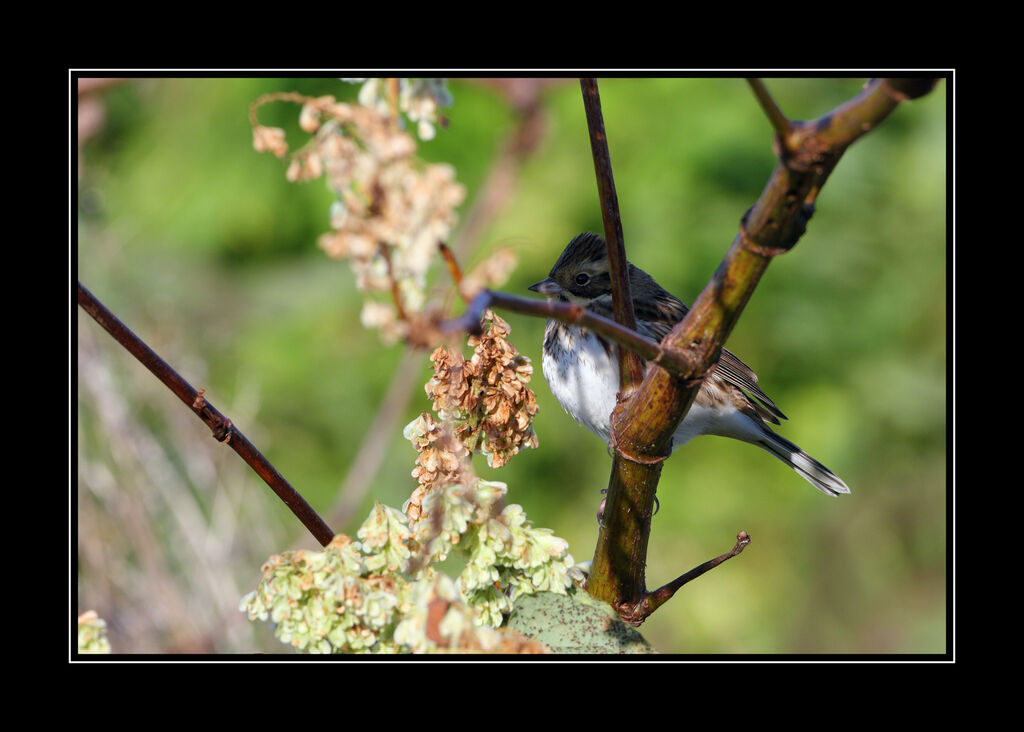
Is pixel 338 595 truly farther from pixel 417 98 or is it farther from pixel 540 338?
pixel 540 338

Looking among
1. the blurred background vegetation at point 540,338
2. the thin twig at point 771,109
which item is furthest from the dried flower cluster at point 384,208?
the blurred background vegetation at point 540,338

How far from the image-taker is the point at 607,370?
8.17 ft

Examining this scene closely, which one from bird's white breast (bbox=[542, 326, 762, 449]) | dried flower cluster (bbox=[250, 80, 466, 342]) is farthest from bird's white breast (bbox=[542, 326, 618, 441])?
dried flower cluster (bbox=[250, 80, 466, 342])

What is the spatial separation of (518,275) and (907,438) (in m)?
1.86

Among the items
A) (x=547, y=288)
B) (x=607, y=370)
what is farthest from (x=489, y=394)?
(x=547, y=288)

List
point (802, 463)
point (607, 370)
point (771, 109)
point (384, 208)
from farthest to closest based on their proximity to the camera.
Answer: point (802, 463)
point (607, 370)
point (771, 109)
point (384, 208)

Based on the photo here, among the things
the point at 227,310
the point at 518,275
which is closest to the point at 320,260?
the point at 227,310

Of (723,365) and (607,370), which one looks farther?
(723,365)

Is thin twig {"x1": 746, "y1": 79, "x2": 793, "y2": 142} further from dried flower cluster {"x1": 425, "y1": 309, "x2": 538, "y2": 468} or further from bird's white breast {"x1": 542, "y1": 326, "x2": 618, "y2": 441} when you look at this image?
bird's white breast {"x1": 542, "y1": 326, "x2": 618, "y2": 441}

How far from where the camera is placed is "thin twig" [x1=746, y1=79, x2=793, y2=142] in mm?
883

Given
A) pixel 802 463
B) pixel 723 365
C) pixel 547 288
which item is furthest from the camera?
pixel 802 463

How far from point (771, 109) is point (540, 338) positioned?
3095mm

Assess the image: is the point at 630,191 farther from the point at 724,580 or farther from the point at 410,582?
the point at 410,582

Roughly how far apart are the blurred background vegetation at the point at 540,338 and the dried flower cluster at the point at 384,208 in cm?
303
